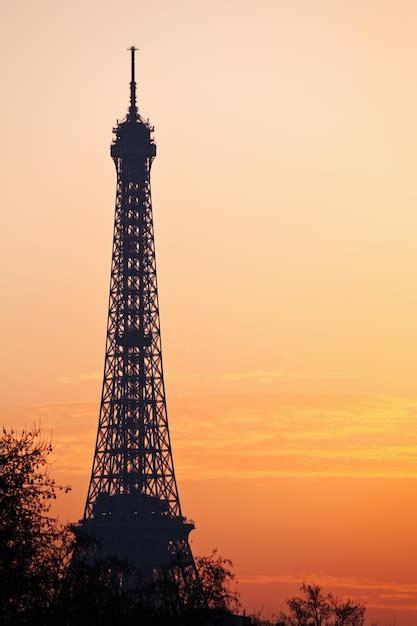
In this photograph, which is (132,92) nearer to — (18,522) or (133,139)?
(133,139)

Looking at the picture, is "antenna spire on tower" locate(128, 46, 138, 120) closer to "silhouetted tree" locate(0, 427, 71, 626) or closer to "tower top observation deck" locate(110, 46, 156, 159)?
"tower top observation deck" locate(110, 46, 156, 159)

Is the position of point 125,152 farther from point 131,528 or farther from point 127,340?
point 131,528

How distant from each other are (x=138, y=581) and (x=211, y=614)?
2118 inches

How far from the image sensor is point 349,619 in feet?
451

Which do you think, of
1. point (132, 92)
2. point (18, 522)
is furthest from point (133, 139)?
point (18, 522)

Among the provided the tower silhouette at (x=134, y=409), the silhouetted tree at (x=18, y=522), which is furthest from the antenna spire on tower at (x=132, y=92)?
the silhouetted tree at (x=18, y=522)

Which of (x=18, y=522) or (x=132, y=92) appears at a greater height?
(x=132, y=92)

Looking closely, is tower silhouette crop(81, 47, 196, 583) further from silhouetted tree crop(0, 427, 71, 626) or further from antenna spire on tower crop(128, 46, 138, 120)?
silhouetted tree crop(0, 427, 71, 626)

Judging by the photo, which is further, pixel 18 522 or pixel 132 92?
pixel 132 92

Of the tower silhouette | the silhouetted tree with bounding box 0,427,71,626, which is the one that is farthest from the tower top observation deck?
the silhouetted tree with bounding box 0,427,71,626

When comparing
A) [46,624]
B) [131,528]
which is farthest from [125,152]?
[46,624]

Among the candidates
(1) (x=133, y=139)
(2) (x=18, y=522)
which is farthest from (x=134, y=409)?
(2) (x=18, y=522)

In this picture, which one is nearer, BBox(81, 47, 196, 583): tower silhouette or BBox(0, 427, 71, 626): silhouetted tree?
BBox(0, 427, 71, 626): silhouetted tree

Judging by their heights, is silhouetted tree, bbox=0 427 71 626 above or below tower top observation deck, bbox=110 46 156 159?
below
